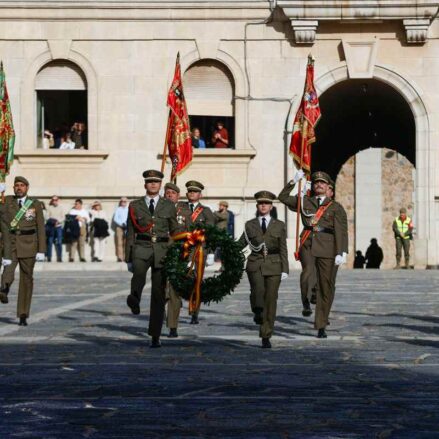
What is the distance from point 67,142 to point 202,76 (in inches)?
141

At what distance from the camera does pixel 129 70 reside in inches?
1594

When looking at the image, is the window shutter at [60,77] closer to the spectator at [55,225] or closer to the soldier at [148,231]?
the spectator at [55,225]

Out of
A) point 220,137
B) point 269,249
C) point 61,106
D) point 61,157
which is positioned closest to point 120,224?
point 61,157

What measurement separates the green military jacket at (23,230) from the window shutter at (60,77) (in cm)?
1953

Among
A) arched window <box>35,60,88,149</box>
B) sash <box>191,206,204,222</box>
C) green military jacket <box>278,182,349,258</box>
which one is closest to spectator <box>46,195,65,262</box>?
arched window <box>35,60,88,149</box>

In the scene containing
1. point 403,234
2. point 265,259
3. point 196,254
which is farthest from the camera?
point 403,234

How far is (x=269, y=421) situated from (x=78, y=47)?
29.6 m

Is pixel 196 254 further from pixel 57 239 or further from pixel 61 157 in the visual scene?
pixel 61 157

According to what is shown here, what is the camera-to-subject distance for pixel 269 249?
18.2 m

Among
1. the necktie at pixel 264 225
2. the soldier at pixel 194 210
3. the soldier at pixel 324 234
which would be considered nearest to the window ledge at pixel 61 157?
the soldier at pixel 194 210

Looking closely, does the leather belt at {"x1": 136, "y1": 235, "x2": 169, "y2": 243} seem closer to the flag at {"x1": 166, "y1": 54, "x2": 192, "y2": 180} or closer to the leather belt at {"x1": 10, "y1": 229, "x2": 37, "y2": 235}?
the leather belt at {"x1": 10, "y1": 229, "x2": 37, "y2": 235}

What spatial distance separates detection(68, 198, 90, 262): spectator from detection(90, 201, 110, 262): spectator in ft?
0.64

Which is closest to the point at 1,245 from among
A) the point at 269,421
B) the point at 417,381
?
the point at 417,381

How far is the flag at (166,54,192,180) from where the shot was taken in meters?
33.9
